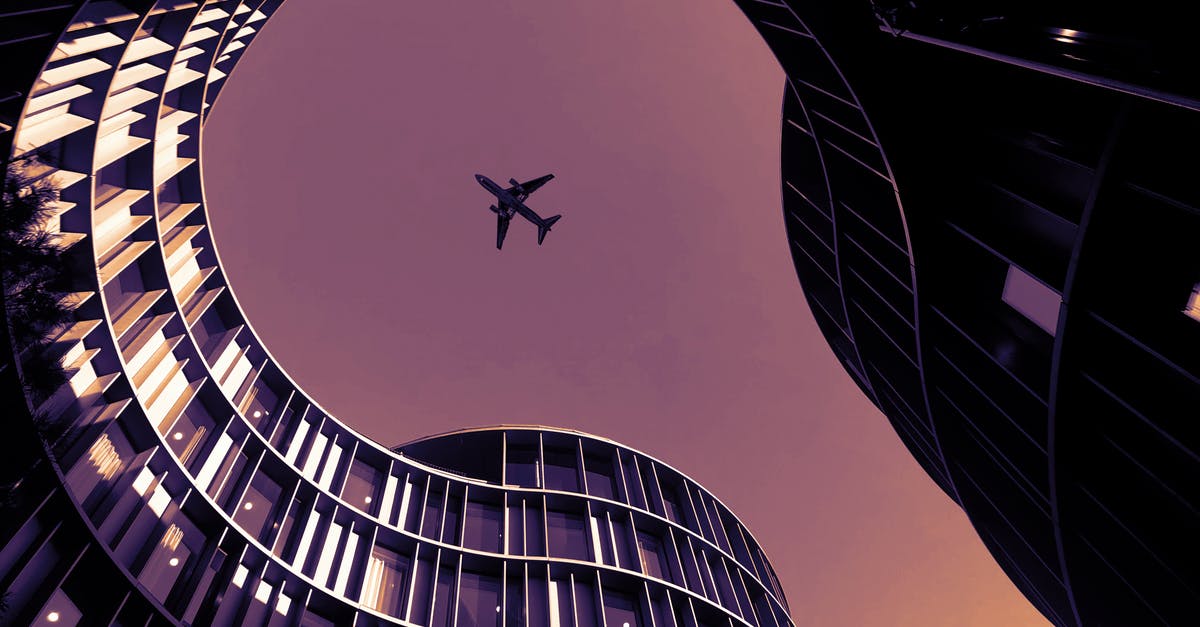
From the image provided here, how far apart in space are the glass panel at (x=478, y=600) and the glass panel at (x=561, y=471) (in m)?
7.38

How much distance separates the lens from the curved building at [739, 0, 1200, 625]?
780 centimetres

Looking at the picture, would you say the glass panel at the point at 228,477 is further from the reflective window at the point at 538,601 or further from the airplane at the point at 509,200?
the airplane at the point at 509,200

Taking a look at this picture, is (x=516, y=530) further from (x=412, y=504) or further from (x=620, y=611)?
(x=620, y=611)

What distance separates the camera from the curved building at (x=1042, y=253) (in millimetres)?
7797

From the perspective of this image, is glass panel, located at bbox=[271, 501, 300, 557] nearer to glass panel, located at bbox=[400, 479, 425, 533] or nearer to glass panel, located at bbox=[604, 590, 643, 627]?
glass panel, located at bbox=[400, 479, 425, 533]

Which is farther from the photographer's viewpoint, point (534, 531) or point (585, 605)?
point (534, 531)

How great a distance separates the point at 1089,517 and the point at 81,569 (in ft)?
76.1

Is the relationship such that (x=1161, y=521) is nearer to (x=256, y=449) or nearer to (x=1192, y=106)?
(x=1192, y=106)

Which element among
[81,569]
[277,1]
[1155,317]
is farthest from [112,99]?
[1155,317]

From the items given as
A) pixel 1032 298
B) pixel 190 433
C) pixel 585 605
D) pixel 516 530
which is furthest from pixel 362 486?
pixel 1032 298

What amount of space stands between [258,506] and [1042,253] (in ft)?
84.3

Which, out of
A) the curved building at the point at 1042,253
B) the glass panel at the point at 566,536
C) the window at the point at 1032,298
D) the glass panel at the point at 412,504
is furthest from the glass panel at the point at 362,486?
the window at the point at 1032,298

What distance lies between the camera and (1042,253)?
33.0 feet

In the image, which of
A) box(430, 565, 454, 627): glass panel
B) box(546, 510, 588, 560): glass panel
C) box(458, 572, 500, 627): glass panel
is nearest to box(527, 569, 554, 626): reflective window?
box(458, 572, 500, 627): glass panel
